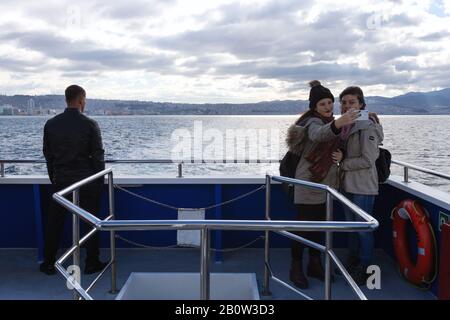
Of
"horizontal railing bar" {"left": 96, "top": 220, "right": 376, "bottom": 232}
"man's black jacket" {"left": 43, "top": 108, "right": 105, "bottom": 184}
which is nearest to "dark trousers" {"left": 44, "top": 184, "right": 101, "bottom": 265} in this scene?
"man's black jacket" {"left": 43, "top": 108, "right": 105, "bottom": 184}

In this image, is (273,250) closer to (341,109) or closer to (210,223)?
(341,109)

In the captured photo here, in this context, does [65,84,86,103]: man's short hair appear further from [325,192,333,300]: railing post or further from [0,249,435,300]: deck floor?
[325,192,333,300]: railing post

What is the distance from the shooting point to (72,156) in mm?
3490

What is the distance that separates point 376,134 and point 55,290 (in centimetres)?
247

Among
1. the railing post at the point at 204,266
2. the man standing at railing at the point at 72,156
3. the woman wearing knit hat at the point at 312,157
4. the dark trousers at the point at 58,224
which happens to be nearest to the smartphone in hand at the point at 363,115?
the woman wearing knit hat at the point at 312,157

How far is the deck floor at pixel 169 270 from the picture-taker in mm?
3236

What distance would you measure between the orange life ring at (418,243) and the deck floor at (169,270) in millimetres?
117

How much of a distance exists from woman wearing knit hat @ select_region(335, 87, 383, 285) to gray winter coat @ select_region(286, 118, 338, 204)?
0.40 ft

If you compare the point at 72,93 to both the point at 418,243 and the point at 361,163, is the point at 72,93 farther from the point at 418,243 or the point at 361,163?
the point at 418,243

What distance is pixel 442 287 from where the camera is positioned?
296 centimetres

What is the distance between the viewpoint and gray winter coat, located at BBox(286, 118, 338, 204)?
3.09 m

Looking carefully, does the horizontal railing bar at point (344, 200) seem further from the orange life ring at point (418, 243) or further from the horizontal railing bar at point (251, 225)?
the orange life ring at point (418, 243)
